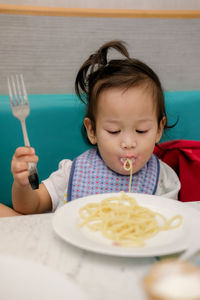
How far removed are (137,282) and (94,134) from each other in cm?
92

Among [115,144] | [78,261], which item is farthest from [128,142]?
[78,261]

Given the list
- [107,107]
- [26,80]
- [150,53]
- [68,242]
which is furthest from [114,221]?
[150,53]

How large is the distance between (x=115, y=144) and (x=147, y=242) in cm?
58

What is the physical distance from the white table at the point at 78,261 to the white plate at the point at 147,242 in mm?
30

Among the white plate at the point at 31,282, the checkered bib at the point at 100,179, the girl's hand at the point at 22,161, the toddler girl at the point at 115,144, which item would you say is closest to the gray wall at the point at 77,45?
the toddler girl at the point at 115,144

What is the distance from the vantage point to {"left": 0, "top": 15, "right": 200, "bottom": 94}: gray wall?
1.77 meters

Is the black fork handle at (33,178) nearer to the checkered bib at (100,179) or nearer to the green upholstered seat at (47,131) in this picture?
the checkered bib at (100,179)

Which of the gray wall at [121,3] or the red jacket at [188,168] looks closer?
the red jacket at [188,168]

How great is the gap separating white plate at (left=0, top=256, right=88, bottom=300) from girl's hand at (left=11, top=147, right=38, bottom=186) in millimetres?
423

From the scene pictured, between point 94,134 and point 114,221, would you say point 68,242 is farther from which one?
point 94,134

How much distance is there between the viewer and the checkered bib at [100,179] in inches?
56.8

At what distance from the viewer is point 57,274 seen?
1.74ft

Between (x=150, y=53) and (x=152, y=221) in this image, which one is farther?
(x=150, y=53)

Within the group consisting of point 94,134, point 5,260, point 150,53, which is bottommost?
point 94,134
